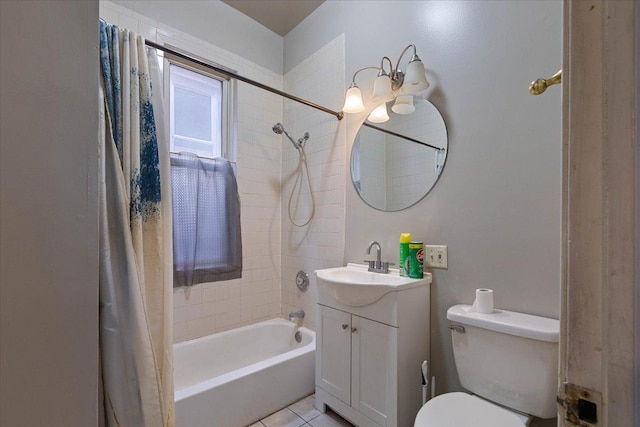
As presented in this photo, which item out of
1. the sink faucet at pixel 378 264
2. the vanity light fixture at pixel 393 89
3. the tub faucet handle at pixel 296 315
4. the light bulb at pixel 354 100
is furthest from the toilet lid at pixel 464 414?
the light bulb at pixel 354 100

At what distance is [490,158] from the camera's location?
1445 millimetres

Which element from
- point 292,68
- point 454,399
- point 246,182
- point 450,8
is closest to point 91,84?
point 454,399

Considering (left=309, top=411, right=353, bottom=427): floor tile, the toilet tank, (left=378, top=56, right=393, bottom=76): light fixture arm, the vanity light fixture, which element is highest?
(left=378, top=56, right=393, bottom=76): light fixture arm

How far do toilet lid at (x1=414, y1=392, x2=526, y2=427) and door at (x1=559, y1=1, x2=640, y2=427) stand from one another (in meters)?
0.81

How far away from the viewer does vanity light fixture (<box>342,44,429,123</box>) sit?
5.27 ft

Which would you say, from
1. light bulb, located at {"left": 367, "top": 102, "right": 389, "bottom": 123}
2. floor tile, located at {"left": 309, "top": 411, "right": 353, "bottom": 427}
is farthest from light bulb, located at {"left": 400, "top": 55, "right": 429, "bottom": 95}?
floor tile, located at {"left": 309, "top": 411, "right": 353, "bottom": 427}

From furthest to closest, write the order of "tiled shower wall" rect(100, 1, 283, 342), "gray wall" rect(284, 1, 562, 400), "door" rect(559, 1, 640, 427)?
1. "tiled shower wall" rect(100, 1, 283, 342)
2. "gray wall" rect(284, 1, 562, 400)
3. "door" rect(559, 1, 640, 427)

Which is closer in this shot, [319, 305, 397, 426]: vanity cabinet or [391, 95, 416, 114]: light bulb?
[319, 305, 397, 426]: vanity cabinet

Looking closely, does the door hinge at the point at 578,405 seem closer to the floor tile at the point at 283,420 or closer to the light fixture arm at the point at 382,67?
the floor tile at the point at 283,420

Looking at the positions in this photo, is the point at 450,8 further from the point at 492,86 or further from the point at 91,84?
the point at 91,84

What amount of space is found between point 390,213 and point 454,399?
3.32 ft

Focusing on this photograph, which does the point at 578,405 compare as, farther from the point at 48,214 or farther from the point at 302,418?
the point at 302,418

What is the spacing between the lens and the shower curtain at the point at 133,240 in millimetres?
1077

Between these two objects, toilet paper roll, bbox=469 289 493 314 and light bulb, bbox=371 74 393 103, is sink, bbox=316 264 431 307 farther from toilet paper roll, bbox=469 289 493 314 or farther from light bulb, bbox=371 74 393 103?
light bulb, bbox=371 74 393 103
